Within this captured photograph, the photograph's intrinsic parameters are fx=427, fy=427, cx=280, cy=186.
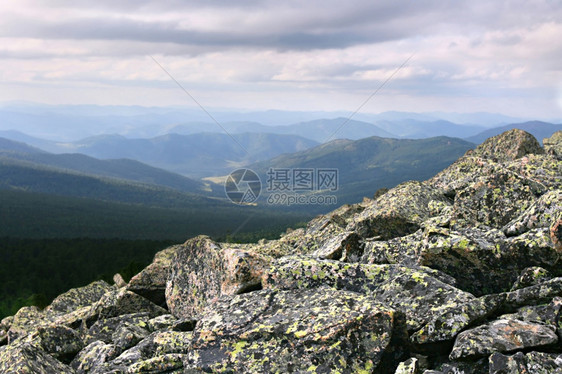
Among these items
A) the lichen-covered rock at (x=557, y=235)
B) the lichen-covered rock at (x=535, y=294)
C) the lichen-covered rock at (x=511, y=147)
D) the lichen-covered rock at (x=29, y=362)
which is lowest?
the lichen-covered rock at (x=29, y=362)

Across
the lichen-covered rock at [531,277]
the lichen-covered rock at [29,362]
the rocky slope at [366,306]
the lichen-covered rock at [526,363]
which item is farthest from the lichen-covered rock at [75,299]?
the lichen-covered rock at [526,363]

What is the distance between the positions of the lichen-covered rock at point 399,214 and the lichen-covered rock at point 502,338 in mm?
11583

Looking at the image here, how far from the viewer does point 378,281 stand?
48.9 ft

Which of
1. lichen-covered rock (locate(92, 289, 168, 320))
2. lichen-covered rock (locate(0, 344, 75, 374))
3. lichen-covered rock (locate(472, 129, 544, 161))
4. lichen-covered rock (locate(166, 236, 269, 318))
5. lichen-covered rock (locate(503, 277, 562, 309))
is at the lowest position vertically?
lichen-covered rock (locate(92, 289, 168, 320))

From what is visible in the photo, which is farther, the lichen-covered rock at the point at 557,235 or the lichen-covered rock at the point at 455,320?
the lichen-covered rock at the point at 557,235

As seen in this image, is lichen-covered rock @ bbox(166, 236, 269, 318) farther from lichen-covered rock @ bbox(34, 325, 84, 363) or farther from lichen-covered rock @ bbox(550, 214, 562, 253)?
lichen-covered rock @ bbox(550, 214, 562, 253)

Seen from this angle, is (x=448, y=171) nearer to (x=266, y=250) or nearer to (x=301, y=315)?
(x=266, y=250)

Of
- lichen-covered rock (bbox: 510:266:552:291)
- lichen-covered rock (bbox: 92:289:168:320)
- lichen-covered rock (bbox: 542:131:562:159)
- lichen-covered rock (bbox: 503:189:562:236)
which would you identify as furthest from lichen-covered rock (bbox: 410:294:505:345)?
lichen-covered rock (bbox: 542:131:562:159)

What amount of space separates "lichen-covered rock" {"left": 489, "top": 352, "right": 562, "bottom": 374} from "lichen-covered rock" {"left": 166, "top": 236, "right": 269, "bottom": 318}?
859 cm

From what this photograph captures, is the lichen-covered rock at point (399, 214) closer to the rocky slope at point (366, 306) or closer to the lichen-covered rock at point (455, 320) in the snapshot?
the rocky slope at point (366, 306)

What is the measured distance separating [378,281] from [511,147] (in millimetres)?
24466

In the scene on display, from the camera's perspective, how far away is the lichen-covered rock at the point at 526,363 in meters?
9.50

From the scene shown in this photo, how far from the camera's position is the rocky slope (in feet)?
36.6

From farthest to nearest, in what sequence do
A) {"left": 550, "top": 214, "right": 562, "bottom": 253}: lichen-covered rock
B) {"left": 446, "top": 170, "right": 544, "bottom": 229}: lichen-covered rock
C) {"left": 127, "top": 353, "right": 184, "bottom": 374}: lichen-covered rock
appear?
1. {"left": 446, "top": 170, "right": 544, "bottom": 229}: lichen-covered rock
2. {"left": 550, "top": 214, "right": 562, "bottom": 253}: lichen-covered rock
3. {"left": 127, "top": 353, "right": 184, "bottom": 374}: lichen-covered rock
